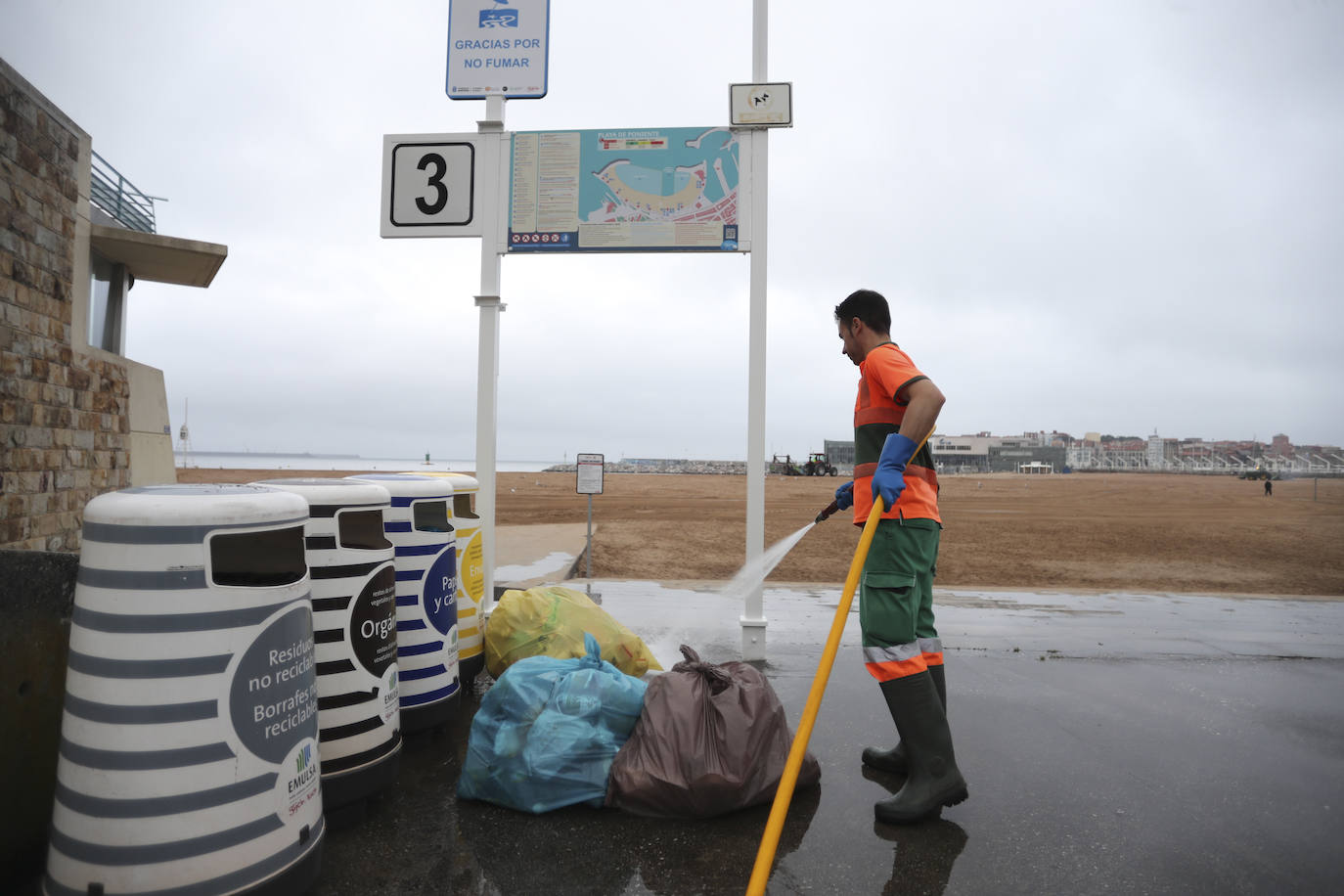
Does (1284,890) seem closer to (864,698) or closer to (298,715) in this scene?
(864,698)

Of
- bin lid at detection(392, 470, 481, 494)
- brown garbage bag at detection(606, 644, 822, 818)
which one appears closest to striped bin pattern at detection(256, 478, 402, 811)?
brown garbage bag at detection(606, 644, 822, 818)

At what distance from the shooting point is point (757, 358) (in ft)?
17.1

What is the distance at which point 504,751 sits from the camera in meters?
2.81

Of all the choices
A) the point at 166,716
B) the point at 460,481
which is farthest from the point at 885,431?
the point at 166,716

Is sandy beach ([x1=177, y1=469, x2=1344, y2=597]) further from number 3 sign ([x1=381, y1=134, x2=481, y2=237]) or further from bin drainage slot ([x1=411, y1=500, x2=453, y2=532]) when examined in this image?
bin drainage slot ([x1=411, y1=500, x2=453, y2=532])

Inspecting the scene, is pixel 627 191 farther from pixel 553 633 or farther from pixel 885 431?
pixel 553 633

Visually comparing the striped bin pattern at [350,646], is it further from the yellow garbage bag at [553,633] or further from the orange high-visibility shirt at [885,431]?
the orange high-visibility shirt at [885,431]

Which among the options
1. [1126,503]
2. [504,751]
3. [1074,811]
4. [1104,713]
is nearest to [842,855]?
[1074,811]

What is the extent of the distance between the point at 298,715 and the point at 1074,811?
301 centimetres

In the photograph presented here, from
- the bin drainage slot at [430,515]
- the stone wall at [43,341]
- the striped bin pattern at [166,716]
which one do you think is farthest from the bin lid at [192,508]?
the stone wall at [43,341]

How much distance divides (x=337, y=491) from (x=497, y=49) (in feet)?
14.7

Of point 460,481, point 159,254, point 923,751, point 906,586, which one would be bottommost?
point 923,751

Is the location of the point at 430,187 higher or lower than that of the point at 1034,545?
higher

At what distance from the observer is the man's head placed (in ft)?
10.5
